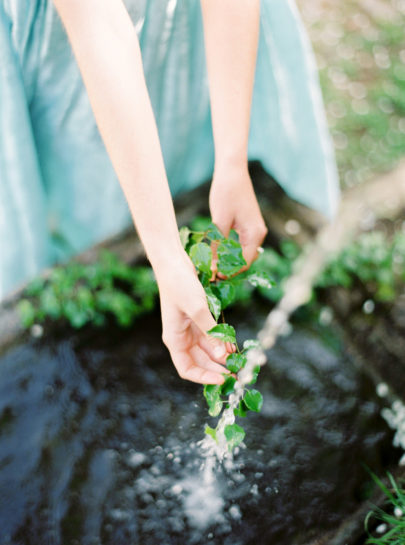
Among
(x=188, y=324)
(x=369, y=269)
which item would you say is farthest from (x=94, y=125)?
(x=369, y=269)

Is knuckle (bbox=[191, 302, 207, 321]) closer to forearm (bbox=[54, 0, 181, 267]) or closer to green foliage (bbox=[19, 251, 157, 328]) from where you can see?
forearm (bbox=[54, 0, 181, 267])

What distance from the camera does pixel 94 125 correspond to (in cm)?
192

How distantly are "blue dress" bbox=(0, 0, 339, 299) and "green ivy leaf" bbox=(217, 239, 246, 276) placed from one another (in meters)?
0.86

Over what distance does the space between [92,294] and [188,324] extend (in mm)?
1132

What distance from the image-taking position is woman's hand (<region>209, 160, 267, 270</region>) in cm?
158

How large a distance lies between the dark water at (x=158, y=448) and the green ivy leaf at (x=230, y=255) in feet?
3.34

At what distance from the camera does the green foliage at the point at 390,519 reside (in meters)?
1.90

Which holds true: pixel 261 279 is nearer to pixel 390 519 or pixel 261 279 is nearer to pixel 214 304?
pixel 214 304

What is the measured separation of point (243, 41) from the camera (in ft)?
4.92

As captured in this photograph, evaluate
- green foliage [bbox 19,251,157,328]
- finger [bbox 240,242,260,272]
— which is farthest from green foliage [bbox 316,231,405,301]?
finger [bbox 240,242,260,272]

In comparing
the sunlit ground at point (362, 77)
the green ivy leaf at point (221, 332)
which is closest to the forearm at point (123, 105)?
the green ivy leaf at point (221, 332)

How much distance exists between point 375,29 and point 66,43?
4.06 m

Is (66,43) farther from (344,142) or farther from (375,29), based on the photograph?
(375,29)

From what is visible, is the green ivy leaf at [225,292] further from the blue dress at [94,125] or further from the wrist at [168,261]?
the blue dress at [94,125]
